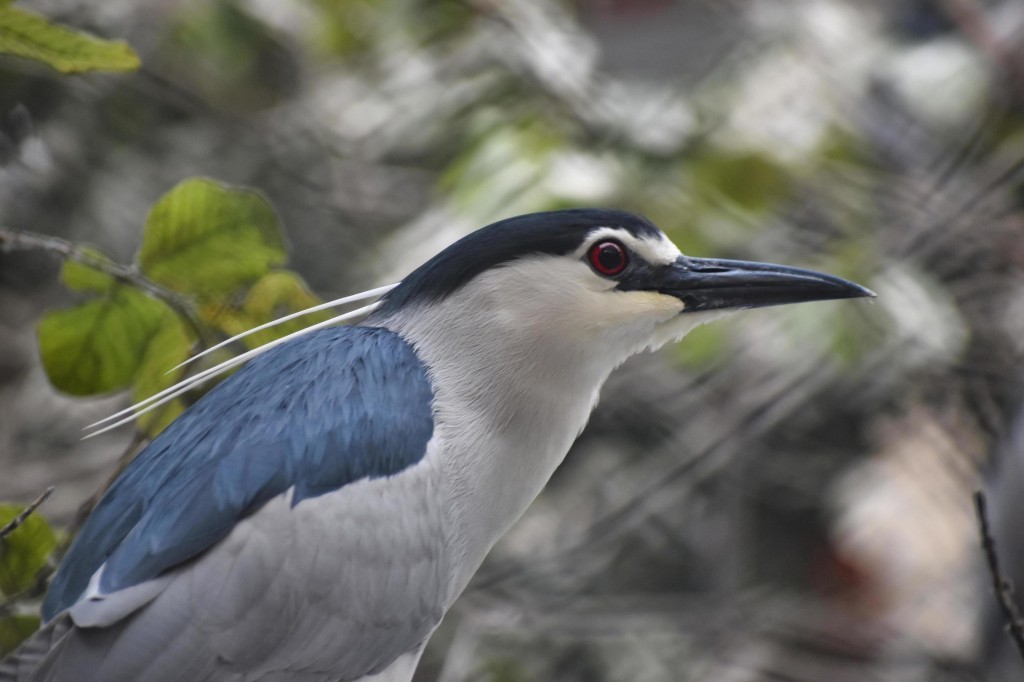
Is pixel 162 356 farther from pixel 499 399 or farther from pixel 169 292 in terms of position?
pixel 499 399

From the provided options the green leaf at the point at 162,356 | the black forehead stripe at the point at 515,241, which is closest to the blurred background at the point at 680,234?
the black forehead stripe at the point at 515,241

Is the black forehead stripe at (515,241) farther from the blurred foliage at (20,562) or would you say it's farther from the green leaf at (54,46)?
the blurred foliage at (20,562)

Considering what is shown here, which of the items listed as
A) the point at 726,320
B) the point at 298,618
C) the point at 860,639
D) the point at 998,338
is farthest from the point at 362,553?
the point at 860,639

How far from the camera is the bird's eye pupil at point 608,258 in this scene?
1656 mm

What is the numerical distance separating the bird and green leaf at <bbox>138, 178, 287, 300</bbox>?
6.0 inches

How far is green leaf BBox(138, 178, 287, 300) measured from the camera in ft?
5.04

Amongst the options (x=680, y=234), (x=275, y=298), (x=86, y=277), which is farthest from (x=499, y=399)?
(x=680, y=234)

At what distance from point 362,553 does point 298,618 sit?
0.38ft

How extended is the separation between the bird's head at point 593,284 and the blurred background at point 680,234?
76 centimetres

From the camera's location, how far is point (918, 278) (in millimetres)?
2961

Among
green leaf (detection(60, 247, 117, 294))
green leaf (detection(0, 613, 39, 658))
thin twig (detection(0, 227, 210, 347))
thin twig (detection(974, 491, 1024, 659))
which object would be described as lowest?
green leaf (detection(0, 613, 39, 658))

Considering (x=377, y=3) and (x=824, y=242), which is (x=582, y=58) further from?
(x=824, y=242)

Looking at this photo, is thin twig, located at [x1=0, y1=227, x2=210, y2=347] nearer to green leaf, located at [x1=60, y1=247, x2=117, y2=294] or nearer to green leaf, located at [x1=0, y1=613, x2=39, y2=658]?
green leaf, located at [x1=60, y1=247, x2=117, y2=294]

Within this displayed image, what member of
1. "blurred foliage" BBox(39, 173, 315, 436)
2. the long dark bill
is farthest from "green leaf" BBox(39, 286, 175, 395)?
Answer: the long dark bill
